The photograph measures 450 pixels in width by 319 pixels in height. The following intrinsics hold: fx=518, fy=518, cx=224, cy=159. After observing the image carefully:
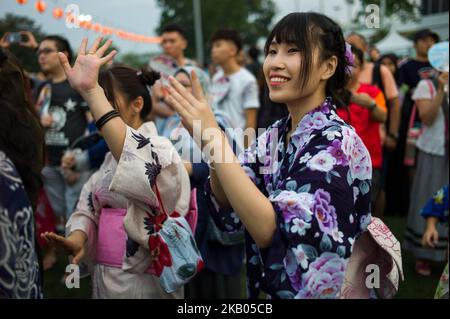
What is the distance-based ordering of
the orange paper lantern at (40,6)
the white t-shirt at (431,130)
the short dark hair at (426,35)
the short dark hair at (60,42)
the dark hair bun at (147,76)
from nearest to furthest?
the dark hair bun at (147,76), the orange paper lantern at (40,6), the white t-shirt at (431,130), the short dark hair at (60,42), the short dark hair at (426,35)

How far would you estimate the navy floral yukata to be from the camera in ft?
4.30

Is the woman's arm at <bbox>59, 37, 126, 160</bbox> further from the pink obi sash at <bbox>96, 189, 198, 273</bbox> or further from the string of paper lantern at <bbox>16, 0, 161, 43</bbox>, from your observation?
the pink obi sash at <bbox>96, 189, 198, 273</bbox>

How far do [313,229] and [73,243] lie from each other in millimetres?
1044

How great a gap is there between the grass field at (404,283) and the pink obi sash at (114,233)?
1.06 meters

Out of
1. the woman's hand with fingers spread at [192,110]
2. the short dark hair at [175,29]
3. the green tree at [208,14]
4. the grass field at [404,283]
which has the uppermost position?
the green tree at [208,14]

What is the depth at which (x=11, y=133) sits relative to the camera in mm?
1739

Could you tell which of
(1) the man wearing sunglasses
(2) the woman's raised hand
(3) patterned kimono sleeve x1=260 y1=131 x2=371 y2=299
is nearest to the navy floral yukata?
(3) patterned kimono sleeve x1=260 y1=131 x2=371 y2=299

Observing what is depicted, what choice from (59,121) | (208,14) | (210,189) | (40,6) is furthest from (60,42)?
(208,14)

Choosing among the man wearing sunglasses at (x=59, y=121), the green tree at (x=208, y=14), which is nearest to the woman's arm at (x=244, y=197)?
the man wearing sunglasses at (x=59, y=121)

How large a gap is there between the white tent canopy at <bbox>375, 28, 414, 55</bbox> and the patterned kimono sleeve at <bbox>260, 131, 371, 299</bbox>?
1183cm

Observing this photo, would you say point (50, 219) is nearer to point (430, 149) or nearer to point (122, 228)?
point (122, 228)

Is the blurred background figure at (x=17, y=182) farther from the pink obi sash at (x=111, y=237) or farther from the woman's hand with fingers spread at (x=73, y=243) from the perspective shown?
the pink obi sash at (x=111, y=237)

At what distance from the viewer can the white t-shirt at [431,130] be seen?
12.6ft
